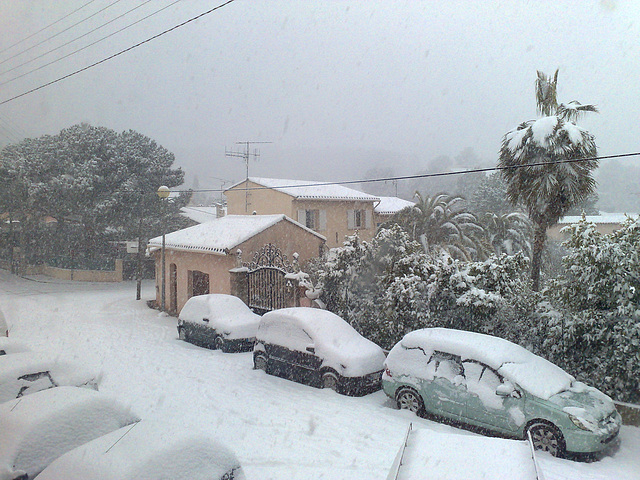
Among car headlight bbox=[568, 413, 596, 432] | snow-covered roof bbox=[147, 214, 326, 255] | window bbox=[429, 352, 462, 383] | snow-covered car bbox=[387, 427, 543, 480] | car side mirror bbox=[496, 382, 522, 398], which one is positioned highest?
snow-covered roof bbox=[147, 214, 326, 255]

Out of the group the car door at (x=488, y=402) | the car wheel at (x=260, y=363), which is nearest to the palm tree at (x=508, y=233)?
the car wheel at (x=260, y=363)

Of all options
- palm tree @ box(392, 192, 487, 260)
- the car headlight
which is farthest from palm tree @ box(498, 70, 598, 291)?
palm tree @ box(392, 192, 487, 260)

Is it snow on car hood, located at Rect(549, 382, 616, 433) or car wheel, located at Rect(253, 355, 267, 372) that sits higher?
snow on car hood, located at Rect(549, 382, 616, 433)

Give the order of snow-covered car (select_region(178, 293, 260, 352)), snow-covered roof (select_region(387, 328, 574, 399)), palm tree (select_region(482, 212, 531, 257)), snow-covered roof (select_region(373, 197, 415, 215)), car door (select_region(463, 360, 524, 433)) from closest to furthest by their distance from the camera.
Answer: car door (select_region(463, 360, 524, 433)) < snow-covered roof (select_region(387, 328, 574, 399)) < snow-covered car (select_region(178, 293, 260, 352)) < palm tree (select_region(482, 212, 531, 257)) < snow-covered roof (select_region(373, 197, 415, 215))

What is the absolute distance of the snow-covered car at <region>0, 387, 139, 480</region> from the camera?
426 centimetres

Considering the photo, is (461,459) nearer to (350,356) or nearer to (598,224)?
(350,356)

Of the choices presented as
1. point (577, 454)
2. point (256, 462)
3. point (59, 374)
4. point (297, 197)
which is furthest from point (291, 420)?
point (297, 197)

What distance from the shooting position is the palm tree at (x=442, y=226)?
741 inches

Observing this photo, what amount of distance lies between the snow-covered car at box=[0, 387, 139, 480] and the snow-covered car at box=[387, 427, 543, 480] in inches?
122

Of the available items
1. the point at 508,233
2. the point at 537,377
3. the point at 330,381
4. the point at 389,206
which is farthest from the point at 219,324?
the point at 389,206

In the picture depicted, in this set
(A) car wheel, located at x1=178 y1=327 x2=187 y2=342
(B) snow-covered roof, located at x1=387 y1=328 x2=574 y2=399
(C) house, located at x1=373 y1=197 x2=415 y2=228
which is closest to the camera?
(B) snow-covered roof, located at x1=387 y1=328 x2=574 y2=399

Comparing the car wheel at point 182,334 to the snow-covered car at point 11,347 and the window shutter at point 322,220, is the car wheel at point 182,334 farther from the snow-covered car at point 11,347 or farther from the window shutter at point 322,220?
the window shutter at point 322,220

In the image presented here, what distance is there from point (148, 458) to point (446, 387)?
17.0 feet

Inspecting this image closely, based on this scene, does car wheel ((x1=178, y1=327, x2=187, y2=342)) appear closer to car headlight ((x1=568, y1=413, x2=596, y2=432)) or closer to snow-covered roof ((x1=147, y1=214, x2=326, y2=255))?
snow-covered roof ((x1=147, y1=214, x2=326, y2=255))
